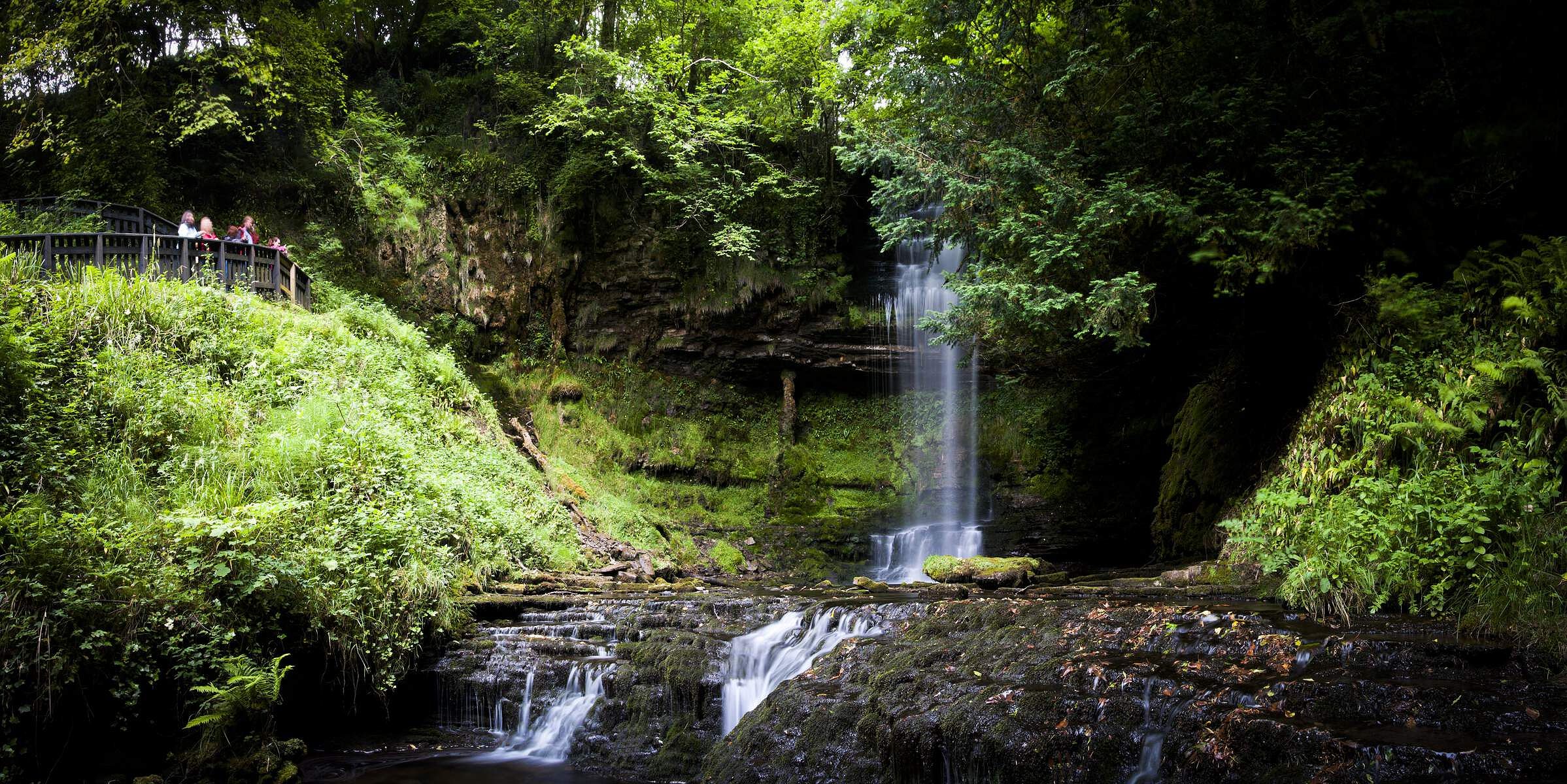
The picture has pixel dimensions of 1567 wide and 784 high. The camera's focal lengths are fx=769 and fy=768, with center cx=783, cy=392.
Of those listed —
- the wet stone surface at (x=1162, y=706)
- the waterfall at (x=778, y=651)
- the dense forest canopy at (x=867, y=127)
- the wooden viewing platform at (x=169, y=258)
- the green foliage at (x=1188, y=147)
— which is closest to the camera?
the wet stone surface at (x=1162, y=706)

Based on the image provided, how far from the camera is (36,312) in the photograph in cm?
794

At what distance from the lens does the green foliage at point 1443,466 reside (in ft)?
17.4

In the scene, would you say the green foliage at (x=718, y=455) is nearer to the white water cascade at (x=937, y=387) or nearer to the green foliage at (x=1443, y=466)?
the white water cascade at (x=937, y=387)

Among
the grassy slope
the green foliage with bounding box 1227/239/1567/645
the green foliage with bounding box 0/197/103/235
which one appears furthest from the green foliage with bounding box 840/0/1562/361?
the green foliage with bounding box 0/197/103/235

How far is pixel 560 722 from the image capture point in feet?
23.1

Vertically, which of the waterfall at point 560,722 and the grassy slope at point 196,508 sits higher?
the grassy slope at point 196,508

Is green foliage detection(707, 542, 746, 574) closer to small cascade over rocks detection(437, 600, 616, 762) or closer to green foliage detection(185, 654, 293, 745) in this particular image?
small cascade over rocks detection(437, 600, 616, 762)

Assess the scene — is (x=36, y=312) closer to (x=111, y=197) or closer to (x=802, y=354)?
(x=111, y=197)

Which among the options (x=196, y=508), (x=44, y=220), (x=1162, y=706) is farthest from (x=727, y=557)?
(x=44, y=220)

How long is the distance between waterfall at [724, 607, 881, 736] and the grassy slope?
118 inches

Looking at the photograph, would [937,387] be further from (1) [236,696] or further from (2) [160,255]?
(1) [236,696]

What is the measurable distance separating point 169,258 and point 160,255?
0.44ft

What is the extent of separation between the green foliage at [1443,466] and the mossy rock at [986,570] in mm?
2443

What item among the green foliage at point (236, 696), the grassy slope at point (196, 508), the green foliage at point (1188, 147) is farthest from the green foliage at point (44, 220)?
the green foliage at point (1188, 147)
